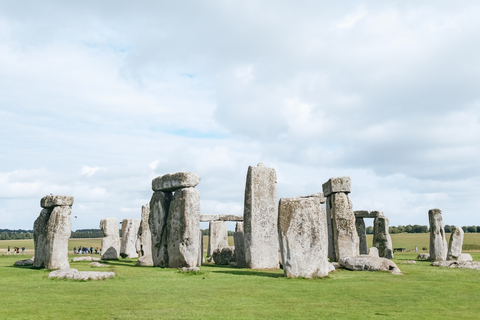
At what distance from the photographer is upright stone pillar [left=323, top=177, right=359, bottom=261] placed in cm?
1725

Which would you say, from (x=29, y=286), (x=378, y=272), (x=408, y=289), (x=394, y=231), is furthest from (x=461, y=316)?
(x=394, y=231)

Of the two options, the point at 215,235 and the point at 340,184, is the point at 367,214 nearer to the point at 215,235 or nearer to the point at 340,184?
the point at 215,235

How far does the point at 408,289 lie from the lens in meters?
10.4

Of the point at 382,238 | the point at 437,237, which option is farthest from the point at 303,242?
the point at 382,238

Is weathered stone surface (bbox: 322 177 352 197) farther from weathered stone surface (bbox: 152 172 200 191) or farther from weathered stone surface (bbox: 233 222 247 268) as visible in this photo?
weathered stone surface (bbox: 152 172 200 191)

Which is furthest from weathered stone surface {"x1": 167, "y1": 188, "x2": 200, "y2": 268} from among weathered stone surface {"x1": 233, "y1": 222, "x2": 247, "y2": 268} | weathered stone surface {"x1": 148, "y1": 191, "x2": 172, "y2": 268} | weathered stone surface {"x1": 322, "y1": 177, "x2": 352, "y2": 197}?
weathered stone surface {"x1": 322, "y1": 177, "x2": 352, "y2": 197}

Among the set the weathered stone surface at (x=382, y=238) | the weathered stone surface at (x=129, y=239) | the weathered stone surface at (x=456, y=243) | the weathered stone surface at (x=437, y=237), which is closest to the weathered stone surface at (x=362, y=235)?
the weathered stone surface at (x=382, y=238)

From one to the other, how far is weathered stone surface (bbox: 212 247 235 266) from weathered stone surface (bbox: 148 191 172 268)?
298 centimetres

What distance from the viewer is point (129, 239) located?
2598 cm

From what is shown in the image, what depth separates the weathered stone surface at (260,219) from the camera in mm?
15586

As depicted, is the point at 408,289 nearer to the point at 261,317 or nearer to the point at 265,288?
the point at 265,288

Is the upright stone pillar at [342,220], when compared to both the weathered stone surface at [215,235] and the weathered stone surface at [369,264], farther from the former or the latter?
the weathered stone surface at [215,235]

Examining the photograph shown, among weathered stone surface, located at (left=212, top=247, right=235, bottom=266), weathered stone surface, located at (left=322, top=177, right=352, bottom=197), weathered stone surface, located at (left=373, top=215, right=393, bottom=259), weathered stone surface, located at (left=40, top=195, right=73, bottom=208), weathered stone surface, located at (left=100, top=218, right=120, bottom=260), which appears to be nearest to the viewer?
weathered stone surface, located at (left=40, top=195, right=73, bottom=208)

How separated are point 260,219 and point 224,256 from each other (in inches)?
161
